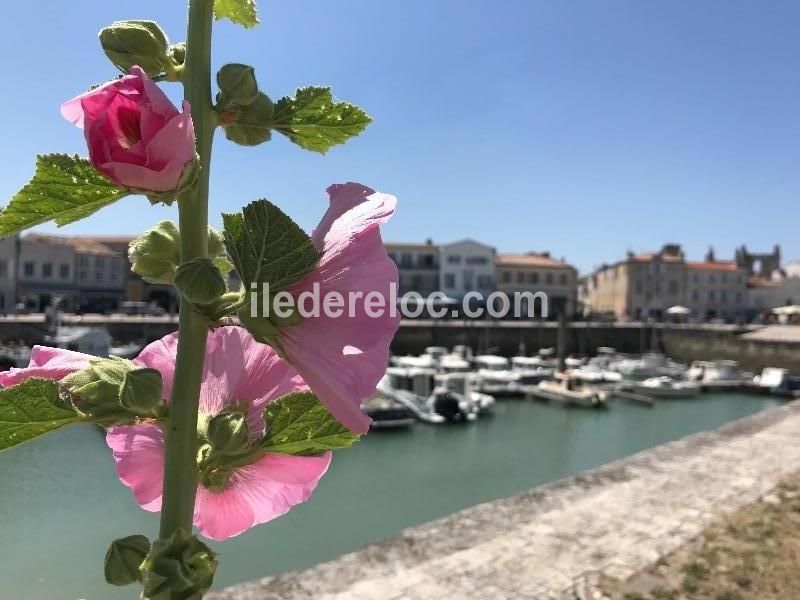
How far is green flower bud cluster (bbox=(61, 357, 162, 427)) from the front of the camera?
0.76 m

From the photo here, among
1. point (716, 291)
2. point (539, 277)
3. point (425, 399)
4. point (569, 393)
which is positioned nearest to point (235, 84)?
point (425, 399)

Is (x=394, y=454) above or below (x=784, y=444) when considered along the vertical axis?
below

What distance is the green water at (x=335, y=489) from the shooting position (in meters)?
12.2

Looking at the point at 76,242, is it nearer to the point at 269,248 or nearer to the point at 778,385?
the point at 778,385

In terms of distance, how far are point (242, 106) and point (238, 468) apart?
1.70 ft

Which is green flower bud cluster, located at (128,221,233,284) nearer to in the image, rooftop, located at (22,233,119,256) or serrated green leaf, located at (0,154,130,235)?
serrated green leaf, located at (0,154,130,235)

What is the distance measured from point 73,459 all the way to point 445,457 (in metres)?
11.1

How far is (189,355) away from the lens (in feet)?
2.62

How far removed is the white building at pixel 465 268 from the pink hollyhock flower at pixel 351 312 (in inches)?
2297

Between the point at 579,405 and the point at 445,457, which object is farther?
the point at 579,405

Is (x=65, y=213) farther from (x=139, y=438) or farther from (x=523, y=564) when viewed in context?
(x=523, y=564)

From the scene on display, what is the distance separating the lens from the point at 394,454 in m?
20.6

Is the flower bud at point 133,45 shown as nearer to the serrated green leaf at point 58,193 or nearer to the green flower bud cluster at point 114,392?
the serrated green leaf at point 58,193

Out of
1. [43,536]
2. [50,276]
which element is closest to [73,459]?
[43,536]
